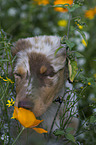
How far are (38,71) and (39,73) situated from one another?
3cm

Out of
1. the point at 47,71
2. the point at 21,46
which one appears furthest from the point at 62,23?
the point at 47,71

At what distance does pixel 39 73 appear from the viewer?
10.9 ft

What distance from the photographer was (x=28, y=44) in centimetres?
372

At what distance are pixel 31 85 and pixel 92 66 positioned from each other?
3.55m

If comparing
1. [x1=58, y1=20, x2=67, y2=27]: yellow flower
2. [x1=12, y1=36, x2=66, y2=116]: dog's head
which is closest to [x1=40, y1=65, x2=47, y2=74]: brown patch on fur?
[x1=12, y1=36, x2=66, y2=116]: dog's head

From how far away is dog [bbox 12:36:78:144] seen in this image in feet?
9.96

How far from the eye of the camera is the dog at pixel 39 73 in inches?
120

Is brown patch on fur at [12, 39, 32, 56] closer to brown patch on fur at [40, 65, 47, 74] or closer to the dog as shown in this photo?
the dog

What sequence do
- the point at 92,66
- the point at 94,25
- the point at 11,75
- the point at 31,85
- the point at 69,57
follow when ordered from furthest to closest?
the point at 94,25 < the point at 92,66 < the point at 11,75 < the point at 31,85 < the point at 69,57

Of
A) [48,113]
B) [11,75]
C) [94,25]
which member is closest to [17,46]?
[11,75]

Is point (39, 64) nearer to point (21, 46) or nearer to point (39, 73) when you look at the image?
Answer: point (39, 73)

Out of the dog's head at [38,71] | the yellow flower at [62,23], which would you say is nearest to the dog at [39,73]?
the dog's head at [38,71]

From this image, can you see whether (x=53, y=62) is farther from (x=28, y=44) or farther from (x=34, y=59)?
(x=28, y=44)

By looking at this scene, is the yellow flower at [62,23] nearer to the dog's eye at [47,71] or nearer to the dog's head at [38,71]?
the dog's head at [38,71]
